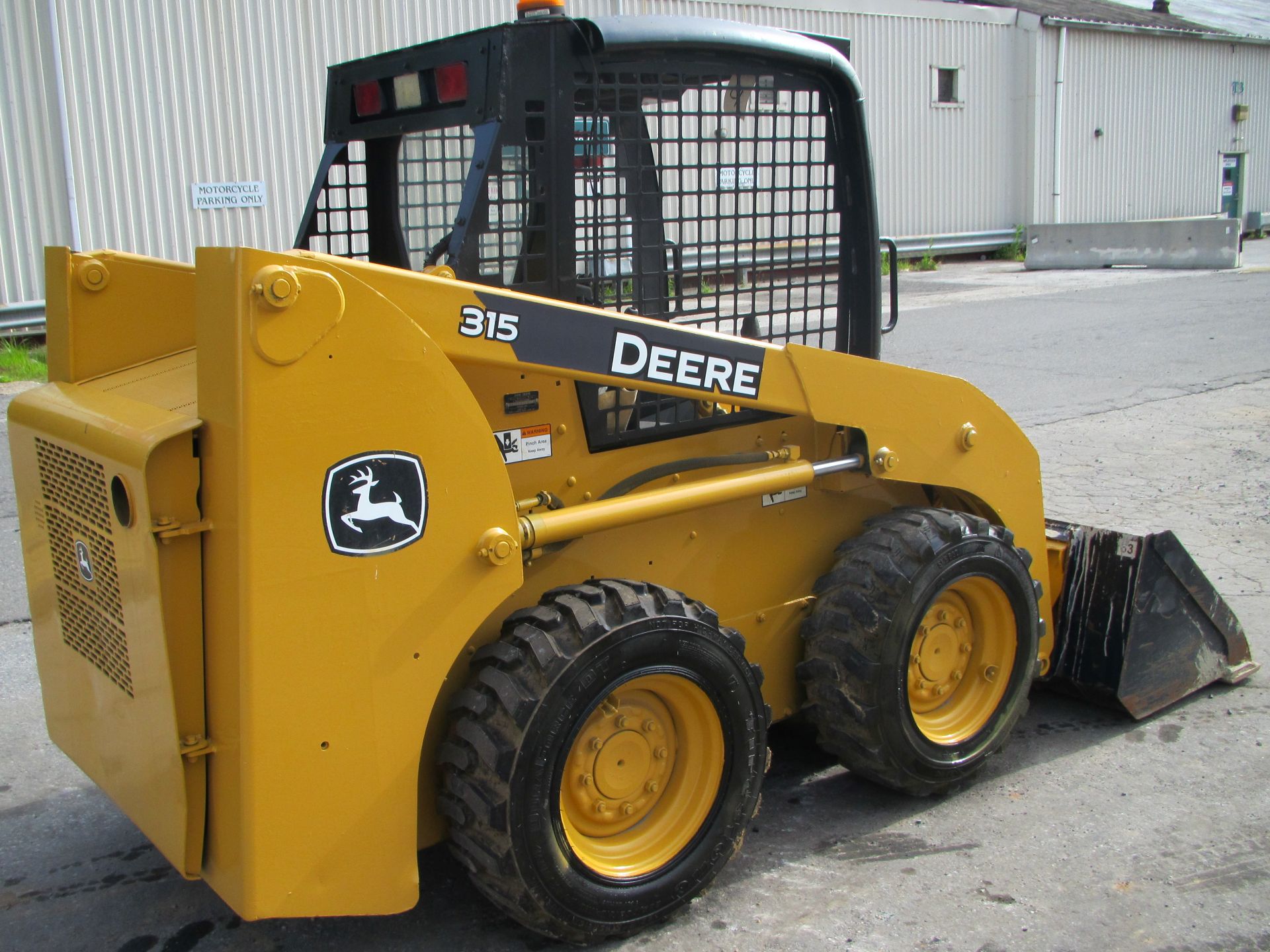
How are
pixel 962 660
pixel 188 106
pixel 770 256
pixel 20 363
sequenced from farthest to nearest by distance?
pixel 188 106
pixel 20 363
pixel 962 660
pixel 770 256

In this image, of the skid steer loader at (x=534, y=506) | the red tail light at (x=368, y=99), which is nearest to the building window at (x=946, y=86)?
the skid steer loader at (x=534, y=506)

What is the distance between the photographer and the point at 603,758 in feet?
9.70

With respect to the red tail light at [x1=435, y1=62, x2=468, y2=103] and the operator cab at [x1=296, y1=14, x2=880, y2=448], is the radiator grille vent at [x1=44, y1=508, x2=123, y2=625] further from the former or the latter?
the red tail light at [x1=435, y1=62, x2=468, y2=103]

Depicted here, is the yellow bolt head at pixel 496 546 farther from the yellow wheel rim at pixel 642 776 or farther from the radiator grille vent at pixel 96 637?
the radiator grille vent at pixel 96 637

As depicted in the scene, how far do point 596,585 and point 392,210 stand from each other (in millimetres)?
1587

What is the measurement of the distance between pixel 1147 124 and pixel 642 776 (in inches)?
1104

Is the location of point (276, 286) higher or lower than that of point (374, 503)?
higher

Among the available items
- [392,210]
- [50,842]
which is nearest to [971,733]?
[392,210]

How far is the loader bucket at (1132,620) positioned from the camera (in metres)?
4.21

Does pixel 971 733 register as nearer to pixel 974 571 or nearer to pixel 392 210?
pixel 974 571

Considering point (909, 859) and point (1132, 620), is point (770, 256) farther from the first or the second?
point (1132, 620)

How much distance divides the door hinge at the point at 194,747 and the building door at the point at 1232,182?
104 feet

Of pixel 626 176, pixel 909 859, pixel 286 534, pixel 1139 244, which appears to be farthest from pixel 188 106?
pixel 1139 244

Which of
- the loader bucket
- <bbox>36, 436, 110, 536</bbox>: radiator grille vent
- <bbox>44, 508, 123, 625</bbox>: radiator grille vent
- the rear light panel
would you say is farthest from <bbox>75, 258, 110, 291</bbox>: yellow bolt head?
the loader bucket
